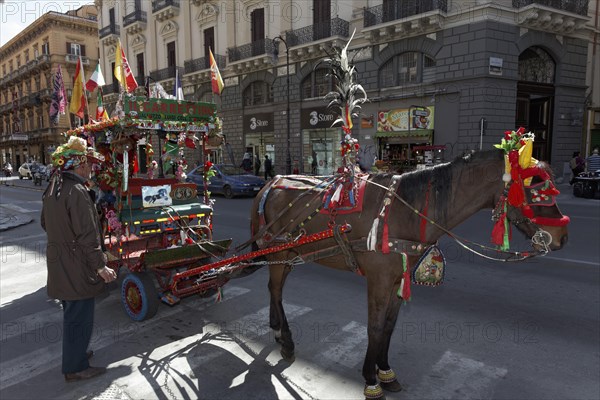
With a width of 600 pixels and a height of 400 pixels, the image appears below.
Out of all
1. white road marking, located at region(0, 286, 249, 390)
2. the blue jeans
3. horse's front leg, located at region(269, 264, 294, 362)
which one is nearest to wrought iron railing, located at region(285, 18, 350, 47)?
horse's front leg, located at region(269, 264, 294, 362)

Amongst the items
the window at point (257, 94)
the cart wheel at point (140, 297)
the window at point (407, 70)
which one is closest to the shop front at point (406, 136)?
the window at point (407, 70)

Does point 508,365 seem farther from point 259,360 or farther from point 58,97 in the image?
point 58,97

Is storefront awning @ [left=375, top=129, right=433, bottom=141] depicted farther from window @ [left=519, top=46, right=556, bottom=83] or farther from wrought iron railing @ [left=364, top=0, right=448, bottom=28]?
wrought iron railing @ [left=364, top=0, right=448, bottom=28]

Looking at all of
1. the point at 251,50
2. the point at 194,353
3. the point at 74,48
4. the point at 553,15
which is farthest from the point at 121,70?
the point at 74,48

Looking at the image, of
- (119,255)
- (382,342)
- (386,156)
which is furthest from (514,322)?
(386,156)

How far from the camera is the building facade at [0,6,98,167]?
157 ft

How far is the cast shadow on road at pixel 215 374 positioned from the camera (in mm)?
3500

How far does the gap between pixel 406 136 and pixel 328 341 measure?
17846 mm

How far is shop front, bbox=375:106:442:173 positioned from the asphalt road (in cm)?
1341

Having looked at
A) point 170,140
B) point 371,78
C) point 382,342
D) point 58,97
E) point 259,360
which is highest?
point 371,78

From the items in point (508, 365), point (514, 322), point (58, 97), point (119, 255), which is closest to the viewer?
point (508, 365)

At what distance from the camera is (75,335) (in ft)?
12.1

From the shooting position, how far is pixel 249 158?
2742cm

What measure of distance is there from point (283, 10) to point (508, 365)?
26110 millimetres
